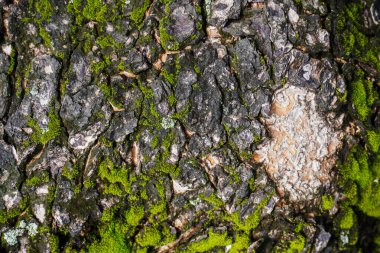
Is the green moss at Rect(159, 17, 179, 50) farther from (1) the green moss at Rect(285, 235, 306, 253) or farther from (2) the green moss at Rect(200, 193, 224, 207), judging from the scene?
(1) the green moss at Rect(285, 235, 306, 253)

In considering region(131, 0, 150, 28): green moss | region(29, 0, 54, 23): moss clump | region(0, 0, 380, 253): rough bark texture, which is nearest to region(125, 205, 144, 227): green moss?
region(0, 0, 380, 253): rough bark texture

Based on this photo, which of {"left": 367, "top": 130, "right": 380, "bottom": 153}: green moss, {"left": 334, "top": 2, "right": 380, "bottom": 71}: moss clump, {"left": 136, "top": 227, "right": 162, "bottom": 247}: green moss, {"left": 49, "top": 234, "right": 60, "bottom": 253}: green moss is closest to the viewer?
{"left": 49, "top": 234, "right": 60, "bottom": 253}: green moss

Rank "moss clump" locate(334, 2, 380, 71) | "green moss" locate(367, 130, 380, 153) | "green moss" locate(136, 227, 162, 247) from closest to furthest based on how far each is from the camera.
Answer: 1. "green moss" locate(136, 227, 162, 247)
2. "moss clump" locate(334, 2, 380, 71)
3. "green moss" locate(367, 130, 380, 153)

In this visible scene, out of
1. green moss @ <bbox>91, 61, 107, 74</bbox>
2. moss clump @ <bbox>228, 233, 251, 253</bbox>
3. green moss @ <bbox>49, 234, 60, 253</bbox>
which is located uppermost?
green moss @ <bbox>91, 61, 107, 74</bbox>

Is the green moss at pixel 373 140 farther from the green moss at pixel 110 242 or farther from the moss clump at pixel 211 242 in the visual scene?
the green moss at pixel 110 242

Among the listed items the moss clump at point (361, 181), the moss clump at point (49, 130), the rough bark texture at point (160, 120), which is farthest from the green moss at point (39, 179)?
the moss clump at point (361, 181)

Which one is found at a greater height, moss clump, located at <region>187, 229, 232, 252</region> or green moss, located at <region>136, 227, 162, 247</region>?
green moss, located at <region>136, 227, 162, 247</region>

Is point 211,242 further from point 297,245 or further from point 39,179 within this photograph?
point 39,179
